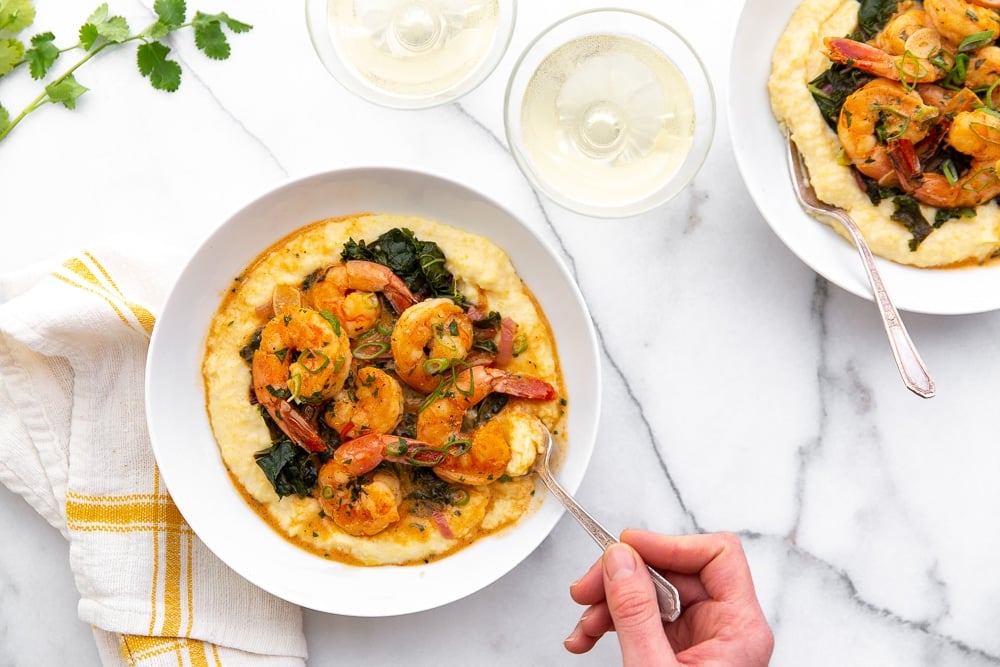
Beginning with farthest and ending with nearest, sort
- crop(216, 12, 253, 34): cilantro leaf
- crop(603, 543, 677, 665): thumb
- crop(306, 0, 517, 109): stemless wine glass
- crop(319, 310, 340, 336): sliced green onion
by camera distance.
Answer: crop(216, 12, 253, 34): cilantro leaf
crop(306, 0, 517, 109): stemless wine glass
crop(319, 310, 340, 336): sliced green onion
crop(603, 543, 677, 665): thumb

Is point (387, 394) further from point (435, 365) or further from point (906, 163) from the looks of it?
point (906, 163)

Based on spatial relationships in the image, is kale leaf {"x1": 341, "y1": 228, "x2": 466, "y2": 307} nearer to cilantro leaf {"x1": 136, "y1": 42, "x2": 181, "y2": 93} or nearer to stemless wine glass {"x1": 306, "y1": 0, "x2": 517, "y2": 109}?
stemless wine glass {"x1": 306, "y1": 0, "x2": 517, "y2": 109}

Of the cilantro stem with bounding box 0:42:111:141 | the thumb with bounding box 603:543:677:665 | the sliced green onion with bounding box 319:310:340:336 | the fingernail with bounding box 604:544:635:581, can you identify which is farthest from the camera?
the cilantro stem with bounding box 0:42:111:141

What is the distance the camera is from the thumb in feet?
10.9

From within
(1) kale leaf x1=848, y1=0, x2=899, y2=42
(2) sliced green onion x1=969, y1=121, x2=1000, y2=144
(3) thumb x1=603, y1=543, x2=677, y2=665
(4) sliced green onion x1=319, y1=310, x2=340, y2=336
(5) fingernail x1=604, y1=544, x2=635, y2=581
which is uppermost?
(1) kale leaf x1=848, y1=0, x2=899, y2=42

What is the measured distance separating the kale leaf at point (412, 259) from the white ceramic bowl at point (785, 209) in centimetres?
158

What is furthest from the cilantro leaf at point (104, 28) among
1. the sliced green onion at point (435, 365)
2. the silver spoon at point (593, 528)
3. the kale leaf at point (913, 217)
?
the kale leaf at point (913, 217)

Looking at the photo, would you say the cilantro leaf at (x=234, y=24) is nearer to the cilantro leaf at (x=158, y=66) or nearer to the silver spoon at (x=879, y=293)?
the cilantro leaf at (x=158, y=66)

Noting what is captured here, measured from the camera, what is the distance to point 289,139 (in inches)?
179

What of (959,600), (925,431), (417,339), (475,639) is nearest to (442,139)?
(417,339)

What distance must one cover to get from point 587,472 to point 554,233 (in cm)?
133

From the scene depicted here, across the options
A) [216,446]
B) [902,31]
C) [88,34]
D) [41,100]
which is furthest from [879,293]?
[41,100]

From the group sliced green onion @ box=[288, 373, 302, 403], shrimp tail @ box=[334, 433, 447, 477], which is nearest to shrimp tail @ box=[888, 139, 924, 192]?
shrimp tail @ box=[334, 433, 447, 477]

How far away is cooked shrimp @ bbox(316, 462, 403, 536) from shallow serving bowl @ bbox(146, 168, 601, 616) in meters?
0.29
